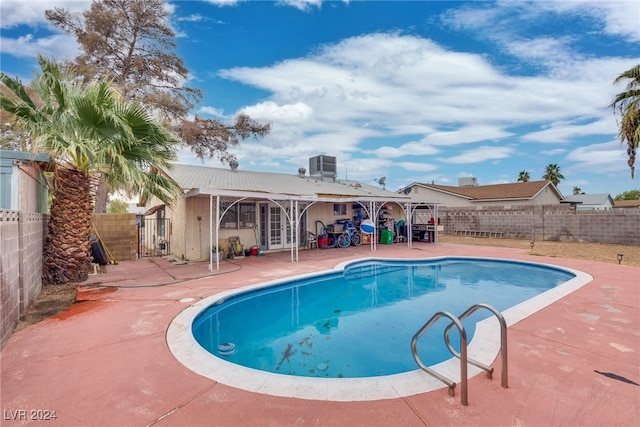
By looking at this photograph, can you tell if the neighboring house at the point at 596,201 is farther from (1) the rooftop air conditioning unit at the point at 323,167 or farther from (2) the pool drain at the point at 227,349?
(2) the pool drain at the point at 227,349

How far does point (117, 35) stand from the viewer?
43.8ft

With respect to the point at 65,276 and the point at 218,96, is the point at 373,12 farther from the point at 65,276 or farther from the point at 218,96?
the point at 65,276

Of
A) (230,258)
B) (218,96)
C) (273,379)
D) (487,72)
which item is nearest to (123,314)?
(273,379)

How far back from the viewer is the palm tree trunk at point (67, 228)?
266 inches

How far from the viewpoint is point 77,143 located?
6262 mm

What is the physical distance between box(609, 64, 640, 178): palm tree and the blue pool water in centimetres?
669

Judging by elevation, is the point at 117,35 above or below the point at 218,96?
above

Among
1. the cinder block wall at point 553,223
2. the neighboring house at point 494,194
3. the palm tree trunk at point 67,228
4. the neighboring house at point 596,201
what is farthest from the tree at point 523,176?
the palm tree trunk at point 67,228

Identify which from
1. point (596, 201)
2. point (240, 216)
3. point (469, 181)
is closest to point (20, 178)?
point (240, 216)

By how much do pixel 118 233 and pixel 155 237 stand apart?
3286 millimetres

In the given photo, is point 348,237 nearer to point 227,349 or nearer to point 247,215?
point 247,215

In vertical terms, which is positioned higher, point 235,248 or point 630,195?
point 630,195

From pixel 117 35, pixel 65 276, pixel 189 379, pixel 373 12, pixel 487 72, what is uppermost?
pixel 117 35

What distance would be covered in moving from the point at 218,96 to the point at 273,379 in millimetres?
16247
